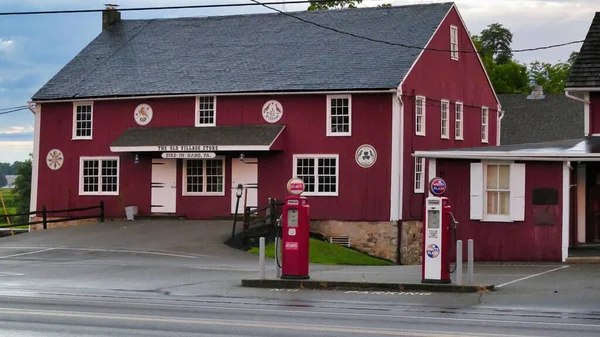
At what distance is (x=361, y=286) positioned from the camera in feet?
67.7

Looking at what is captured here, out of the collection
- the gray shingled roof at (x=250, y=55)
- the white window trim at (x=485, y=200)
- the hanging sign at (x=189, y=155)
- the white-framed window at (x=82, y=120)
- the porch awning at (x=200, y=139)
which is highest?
the gray shingled roof at (x=250, y=55)

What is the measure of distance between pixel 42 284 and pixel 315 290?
602cm

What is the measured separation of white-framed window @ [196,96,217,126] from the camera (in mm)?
39719

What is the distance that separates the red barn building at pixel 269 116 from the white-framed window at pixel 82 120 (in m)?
0.06

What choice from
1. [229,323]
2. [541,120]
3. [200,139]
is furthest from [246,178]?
[229,323]

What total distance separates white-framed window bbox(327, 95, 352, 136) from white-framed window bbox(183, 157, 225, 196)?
4.56 meters

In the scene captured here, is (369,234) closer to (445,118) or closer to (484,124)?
(445,118)

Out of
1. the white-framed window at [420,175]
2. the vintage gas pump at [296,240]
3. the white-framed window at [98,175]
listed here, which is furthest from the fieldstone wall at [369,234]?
the vintage gas pump at [296,240]

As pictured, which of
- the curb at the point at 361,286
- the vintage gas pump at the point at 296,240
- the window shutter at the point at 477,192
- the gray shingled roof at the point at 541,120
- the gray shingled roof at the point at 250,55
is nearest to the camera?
the curb at the point at 361,286

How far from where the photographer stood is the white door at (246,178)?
38.9 metres

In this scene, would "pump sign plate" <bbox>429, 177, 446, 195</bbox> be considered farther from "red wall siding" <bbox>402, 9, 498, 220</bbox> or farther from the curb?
"red wall siding" <bbox>402, 9, 498, 220</bbox>

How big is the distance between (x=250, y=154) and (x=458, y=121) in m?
A: 9.99

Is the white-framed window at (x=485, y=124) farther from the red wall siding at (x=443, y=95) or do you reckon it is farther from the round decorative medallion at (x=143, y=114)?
the round decorative medallion at (x=143, y=114)

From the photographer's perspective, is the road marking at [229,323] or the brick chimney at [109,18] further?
the brick chimney at [109,18]
